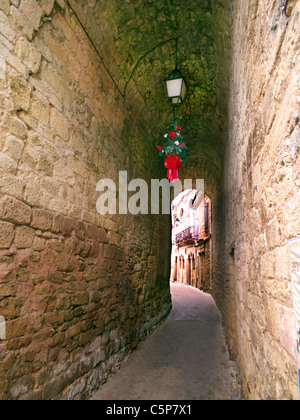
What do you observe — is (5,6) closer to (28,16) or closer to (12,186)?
(28,16)

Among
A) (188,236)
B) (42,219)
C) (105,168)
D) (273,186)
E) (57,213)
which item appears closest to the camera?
(273,186)

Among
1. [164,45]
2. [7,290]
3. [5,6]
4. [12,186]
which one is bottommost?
[7,290]

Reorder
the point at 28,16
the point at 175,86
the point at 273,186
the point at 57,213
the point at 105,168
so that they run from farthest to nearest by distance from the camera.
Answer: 1. the point at 175,86
2. the point at 105,168
3. the point at 57,213
4. the point at 28,16
5. the point at 273,186

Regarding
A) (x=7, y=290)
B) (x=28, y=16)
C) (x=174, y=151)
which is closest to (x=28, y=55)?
(x=28, y=16)

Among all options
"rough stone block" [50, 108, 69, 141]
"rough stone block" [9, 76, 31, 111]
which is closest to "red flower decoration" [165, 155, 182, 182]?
"rough stone block" [50, 108, 69, 141]

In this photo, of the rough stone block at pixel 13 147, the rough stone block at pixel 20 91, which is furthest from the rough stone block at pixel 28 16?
the rough stone block at pixel 13 147

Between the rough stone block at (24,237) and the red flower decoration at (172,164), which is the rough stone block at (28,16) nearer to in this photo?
the rough stone block at (24,237)

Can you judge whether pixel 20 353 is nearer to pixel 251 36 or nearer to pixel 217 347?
pixel 251 36

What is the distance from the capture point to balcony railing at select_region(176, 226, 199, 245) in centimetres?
1831

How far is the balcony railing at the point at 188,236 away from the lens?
18306 millimetres

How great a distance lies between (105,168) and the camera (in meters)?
3.69

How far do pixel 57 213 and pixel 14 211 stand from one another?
580 millimetres

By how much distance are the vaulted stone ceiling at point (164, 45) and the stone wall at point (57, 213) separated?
1.30 ft
